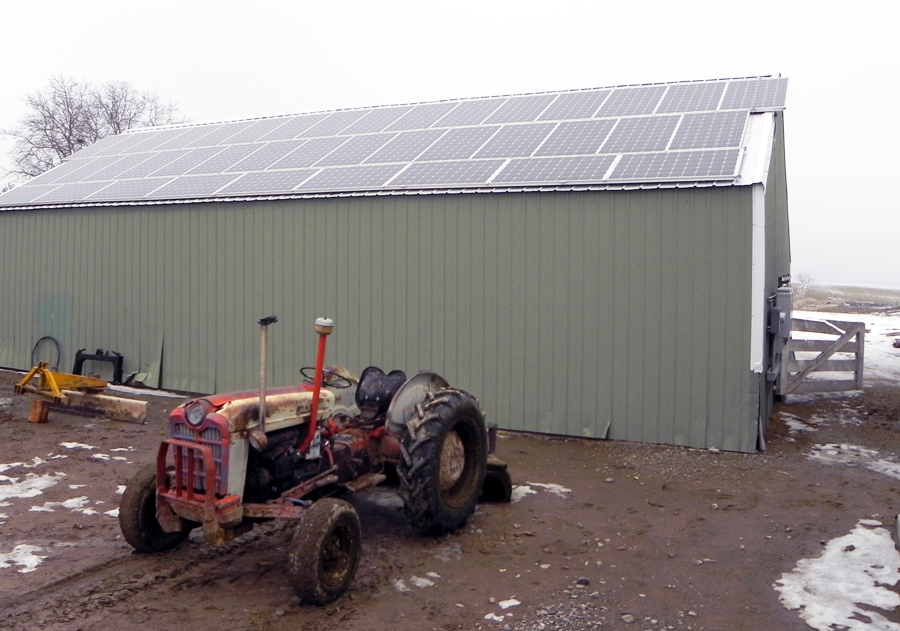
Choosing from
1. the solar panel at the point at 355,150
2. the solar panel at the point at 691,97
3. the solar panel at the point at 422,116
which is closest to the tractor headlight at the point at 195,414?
the solar panel at the point at 355,150

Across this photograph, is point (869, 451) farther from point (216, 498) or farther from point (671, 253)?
point (216, 498)

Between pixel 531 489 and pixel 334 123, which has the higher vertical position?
pixel 334 123

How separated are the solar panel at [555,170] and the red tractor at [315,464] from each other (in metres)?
4.25

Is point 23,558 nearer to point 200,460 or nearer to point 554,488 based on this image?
point 200,460

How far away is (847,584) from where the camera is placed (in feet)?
16.4

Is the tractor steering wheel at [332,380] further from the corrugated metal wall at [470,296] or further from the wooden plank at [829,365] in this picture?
the wooden plank at [829,365]

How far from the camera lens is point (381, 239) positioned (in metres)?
10.7

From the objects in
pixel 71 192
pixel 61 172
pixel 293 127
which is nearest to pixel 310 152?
pixel 293 127

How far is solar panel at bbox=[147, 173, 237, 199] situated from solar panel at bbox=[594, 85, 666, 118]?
20.4 feet

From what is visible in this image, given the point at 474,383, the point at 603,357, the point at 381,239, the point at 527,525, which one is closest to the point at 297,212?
the point at 381,239

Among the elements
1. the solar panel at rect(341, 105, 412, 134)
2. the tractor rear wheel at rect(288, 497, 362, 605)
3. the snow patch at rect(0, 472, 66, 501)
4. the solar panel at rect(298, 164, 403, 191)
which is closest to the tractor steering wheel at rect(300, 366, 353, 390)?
the tractor rear wheel at rect(288, 497, 362, 605)

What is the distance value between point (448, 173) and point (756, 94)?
5.03 metres

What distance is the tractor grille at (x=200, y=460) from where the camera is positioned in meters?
4.75

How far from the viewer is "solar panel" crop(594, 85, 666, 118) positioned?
39.8 ft
